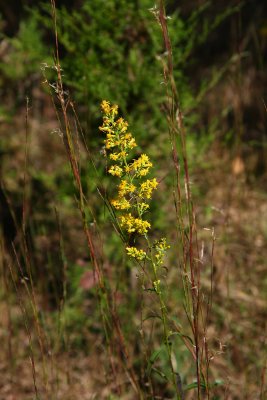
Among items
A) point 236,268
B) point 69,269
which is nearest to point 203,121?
point 236,268

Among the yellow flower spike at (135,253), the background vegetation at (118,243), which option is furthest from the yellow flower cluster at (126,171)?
the background vegetation at (118,243)

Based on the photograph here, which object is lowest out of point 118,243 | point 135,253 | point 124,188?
point 118,243

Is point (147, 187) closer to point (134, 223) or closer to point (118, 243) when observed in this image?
point (134, 223)

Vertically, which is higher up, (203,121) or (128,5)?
(128,5)

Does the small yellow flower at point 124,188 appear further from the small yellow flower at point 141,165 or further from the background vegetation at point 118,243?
the background vegetation at point 118,243

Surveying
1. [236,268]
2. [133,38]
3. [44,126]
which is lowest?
[236,268]

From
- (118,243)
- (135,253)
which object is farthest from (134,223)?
(118,243)

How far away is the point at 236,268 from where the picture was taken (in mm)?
2811

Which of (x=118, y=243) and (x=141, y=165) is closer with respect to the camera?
(x=141, y=165)

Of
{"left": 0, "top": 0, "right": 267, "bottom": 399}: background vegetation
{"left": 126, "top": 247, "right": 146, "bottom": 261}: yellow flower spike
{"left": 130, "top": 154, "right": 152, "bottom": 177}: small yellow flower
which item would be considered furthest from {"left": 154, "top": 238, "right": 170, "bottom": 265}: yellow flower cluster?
{"left": 0, "top": 0, "right": 267, "bottom": 399}: background vegetation

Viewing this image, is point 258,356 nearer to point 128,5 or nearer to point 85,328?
point 85,328

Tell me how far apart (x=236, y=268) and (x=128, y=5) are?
4.98 feet

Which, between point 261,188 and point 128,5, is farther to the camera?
point 261,188

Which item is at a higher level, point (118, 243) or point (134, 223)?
point (134, 223)
